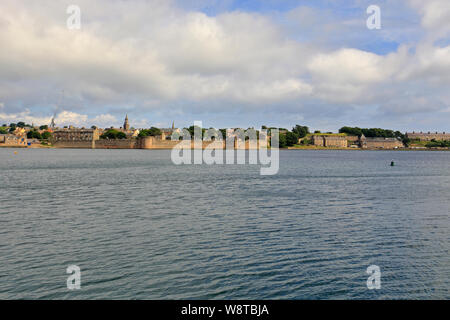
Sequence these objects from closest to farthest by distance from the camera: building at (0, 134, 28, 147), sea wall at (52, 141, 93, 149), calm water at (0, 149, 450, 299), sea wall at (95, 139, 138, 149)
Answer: calm water at (0, 149, 450, 299), sea wall at (95, 139, 138, 149), sea wall at (52, 141, 93, 149), building at (0, 134, 28, 147)

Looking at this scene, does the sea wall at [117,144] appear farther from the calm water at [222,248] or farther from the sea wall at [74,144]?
the calm water at [222,248]

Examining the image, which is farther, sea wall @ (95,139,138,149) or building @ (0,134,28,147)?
building @ (0,134,28,147)

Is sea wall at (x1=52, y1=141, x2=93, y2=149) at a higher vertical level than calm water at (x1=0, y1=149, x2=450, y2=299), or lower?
higher

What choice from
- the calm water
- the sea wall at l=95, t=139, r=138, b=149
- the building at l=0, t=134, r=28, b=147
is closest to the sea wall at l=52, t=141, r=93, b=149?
the sea wall at l=95, t=139, r=138, b=149

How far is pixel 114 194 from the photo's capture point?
30172 mm

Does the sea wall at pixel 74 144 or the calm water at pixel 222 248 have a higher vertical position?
the sea wall at pixel 74 144

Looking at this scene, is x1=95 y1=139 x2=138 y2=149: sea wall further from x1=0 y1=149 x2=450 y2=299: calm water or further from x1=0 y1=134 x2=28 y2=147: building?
x1=0 y1=149 x2=450 y2=299: calm water

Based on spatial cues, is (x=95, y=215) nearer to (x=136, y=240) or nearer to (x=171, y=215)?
(x=171, y=215)

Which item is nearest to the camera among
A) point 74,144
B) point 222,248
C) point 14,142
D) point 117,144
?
point 222,248

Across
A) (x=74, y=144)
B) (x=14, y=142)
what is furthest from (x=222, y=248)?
(x=14, y=142)

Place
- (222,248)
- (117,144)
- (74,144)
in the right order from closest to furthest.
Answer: (222,248) < (74,144) < (117,144)

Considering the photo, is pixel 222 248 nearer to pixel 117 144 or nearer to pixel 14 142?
pixel 117 144

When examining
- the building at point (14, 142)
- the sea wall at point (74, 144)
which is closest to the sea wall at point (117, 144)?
the sea wall at point (74, 144)
